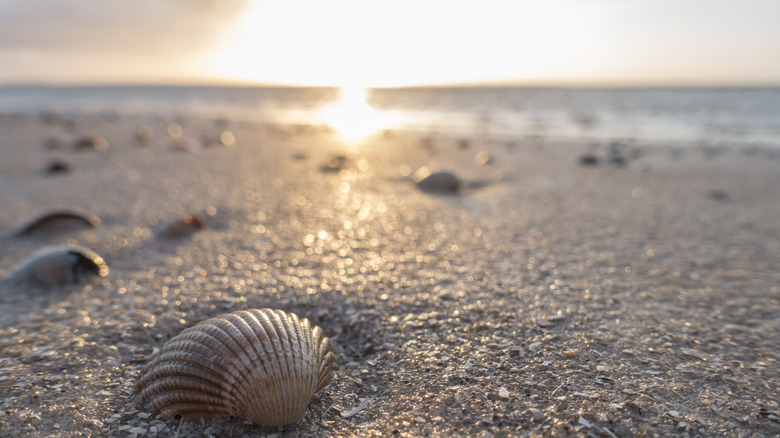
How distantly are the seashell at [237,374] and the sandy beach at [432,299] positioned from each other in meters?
0.10

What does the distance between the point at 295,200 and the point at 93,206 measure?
8.87ft

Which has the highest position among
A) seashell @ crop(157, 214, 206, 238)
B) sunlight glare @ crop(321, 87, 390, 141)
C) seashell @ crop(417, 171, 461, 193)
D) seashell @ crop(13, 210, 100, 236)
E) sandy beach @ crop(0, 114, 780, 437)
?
sunlight glare @ crop(321, 87, 390, 141)

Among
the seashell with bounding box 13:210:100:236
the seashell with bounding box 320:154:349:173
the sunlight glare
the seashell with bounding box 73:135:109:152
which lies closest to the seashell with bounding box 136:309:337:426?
the seashell with bounding box 13:210:100:236

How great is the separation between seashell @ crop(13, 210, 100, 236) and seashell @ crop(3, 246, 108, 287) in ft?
4.31

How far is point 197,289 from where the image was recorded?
375cm

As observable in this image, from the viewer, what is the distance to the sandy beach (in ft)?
7.64

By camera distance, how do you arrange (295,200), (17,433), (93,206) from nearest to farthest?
(17,433)
(93,206)
(295,200)

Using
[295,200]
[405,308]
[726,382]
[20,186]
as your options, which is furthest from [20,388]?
[20,186]

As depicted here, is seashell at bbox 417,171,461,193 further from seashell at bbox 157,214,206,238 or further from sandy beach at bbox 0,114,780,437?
seashell at bbox 157,214,206,238

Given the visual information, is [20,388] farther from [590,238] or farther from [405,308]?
[590,238]

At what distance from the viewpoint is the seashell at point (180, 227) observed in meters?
4.98

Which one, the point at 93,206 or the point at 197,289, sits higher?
the point at 93,206

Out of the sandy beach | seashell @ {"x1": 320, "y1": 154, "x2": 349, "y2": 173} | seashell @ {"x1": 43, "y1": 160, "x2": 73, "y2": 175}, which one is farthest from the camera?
seashell @ {"x1": 320, "y1": 154, "x2": 349, "y2": 173}

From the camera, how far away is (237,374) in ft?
7.26
